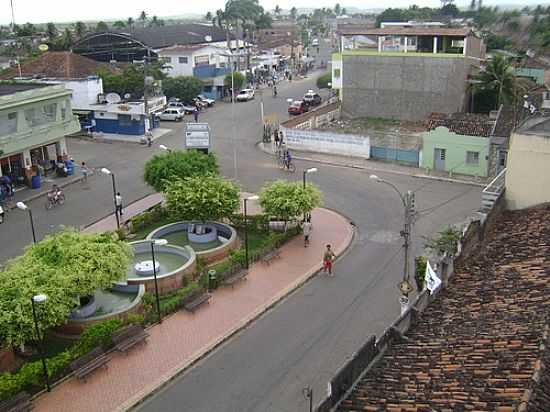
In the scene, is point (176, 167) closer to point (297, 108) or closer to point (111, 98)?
point (111, 98)

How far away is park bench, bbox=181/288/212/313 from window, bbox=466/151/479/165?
1937 centimetres

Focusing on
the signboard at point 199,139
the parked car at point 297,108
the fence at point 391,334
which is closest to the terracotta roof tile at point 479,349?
the fence at point 391,334

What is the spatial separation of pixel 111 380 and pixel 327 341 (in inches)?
253

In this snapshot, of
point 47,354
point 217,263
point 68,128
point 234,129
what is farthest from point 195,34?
point 47,354

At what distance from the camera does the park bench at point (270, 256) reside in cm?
2398

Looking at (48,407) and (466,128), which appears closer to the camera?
(48,407)

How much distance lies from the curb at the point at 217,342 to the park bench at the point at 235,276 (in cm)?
162

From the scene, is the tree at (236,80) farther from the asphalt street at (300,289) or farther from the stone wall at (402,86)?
the asphalt street at (300,289)

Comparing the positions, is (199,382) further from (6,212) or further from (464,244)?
(6,212)

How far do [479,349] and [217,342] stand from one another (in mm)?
9730

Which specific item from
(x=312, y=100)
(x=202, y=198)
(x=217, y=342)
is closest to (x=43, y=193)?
(x=202, y=198)

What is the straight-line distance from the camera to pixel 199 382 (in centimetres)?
1684

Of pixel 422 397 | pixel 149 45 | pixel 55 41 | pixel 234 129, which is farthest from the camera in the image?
pixel 55 41

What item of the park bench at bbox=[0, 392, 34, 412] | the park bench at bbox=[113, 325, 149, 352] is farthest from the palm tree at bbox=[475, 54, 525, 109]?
the park bench at bbox=[0, 392, 34, 412]
